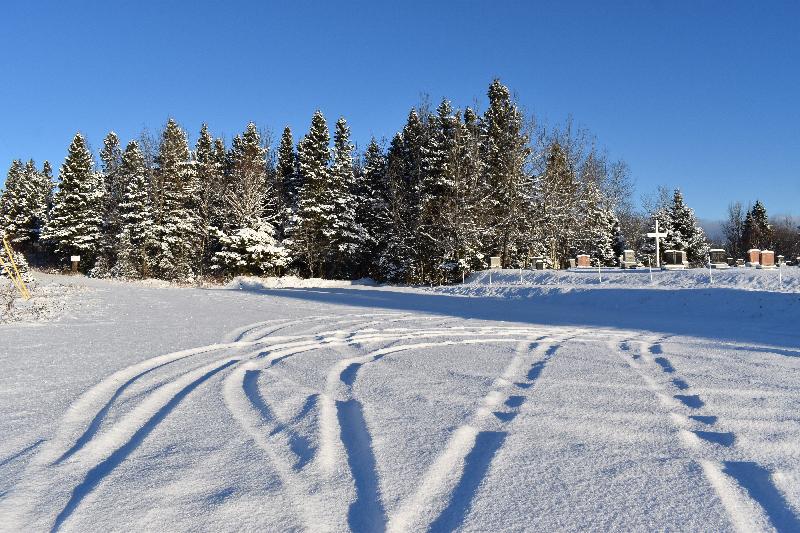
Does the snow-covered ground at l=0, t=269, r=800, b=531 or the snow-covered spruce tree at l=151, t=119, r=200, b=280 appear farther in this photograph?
the snow-covered spruce tree at l=151, t=119, r=200, b=280

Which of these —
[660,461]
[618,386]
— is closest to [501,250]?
[618,386]

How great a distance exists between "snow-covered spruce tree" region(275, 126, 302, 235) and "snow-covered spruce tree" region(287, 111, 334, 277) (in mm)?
1751

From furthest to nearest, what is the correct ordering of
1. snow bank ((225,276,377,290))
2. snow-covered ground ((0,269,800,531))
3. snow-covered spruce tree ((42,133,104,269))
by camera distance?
snow-covered spruce tree ((42,133,104,269)) < snow bank ((225,276,377,290)) < snow-covered ground ((0,269,800,531))

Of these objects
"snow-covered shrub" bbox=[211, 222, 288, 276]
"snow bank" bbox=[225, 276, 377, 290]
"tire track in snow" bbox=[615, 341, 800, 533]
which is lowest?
"tire track in snow" bbox=[615, 341, 800, 533]

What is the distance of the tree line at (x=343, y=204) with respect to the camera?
102 feet

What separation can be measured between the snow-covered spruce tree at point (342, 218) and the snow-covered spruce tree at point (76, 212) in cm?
1763

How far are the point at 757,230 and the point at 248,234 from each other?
55227mm

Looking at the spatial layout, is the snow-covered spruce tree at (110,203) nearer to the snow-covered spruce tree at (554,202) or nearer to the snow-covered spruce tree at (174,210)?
the snow-covered spruce tree at (174,210)

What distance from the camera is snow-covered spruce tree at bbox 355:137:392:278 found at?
35.6 meters

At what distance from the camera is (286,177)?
43.3 meters

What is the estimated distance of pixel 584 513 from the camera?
2.38 meters

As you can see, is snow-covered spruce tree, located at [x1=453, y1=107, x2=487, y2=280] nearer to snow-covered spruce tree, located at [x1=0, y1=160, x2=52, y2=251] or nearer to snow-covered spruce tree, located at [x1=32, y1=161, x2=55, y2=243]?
snow-covered spruce tree, located at [x1=32, y1=161, x2=55, y2=243]

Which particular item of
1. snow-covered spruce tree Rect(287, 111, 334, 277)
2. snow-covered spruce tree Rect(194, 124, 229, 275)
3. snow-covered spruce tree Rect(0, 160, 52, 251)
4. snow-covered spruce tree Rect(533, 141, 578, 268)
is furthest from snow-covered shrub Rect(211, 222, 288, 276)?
snow-covered spruce tree Rect(0, 160, 52, 251)

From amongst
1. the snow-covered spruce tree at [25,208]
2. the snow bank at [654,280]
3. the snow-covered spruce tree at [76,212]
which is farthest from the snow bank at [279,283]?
the snow-covered spruce tree at [25,208]
